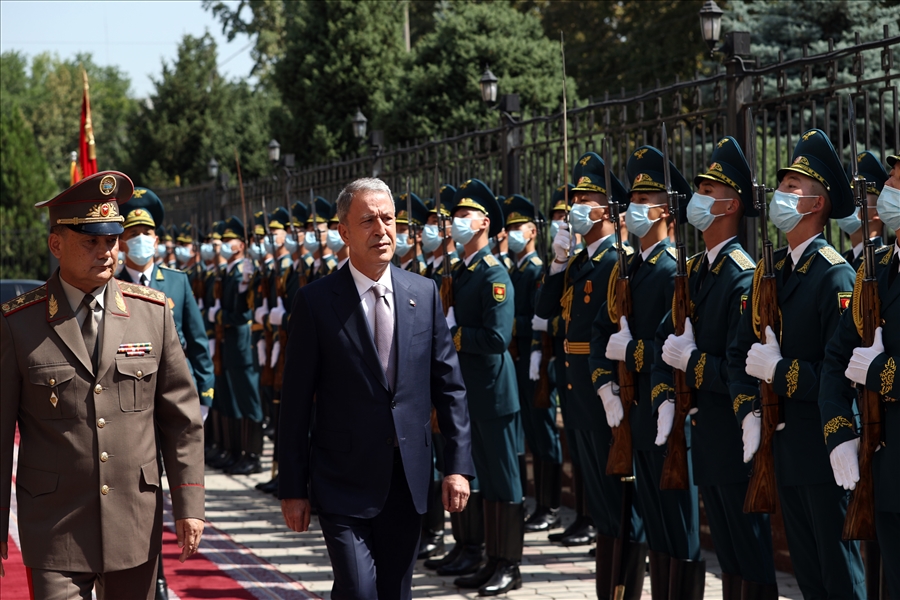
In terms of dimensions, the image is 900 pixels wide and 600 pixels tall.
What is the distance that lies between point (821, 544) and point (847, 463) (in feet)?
1.51

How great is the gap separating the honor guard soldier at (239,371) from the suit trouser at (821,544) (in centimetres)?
793

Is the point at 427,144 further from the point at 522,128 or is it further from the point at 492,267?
the point at 492,267

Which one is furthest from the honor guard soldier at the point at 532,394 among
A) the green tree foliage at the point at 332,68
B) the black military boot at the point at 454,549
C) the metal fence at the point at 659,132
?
the green tree foliage at the point at 332,68

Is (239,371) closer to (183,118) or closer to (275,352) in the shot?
(275,352)

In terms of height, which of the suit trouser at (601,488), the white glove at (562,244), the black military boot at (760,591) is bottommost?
the black military boot at (760,591)

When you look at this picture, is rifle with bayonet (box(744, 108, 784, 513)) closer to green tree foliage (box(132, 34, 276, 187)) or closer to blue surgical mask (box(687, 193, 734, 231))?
blue surgical mask (box(687, 193, 734, 231))

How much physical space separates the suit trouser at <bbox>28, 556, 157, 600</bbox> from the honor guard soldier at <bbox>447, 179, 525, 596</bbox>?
289 centimetres

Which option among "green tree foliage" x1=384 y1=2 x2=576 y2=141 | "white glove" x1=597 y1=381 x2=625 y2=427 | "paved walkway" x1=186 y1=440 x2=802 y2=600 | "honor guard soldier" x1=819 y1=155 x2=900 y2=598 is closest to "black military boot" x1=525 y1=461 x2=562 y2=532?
"paved walkway" x1=186 y1=440 x2=802 y2=600

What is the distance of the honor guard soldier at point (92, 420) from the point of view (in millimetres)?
3857

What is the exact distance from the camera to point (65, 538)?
3836mm

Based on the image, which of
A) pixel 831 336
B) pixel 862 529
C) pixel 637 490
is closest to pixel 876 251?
pixel 831 336

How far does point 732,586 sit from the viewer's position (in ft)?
16.4

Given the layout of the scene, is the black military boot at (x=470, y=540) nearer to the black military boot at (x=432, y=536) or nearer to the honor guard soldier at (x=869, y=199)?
the black military boot at (x=432, y=536)

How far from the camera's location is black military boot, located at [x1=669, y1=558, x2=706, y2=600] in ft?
17.5
